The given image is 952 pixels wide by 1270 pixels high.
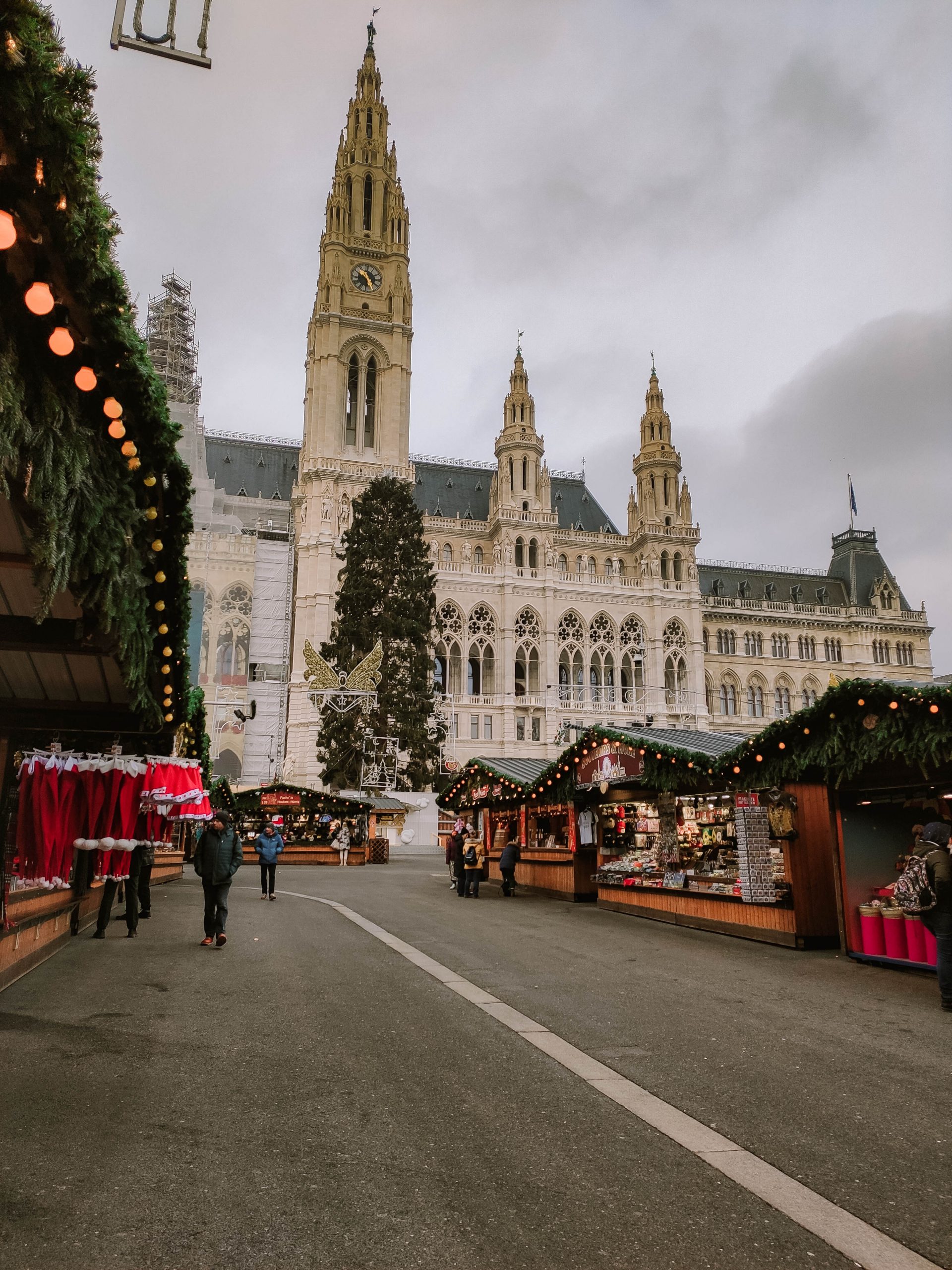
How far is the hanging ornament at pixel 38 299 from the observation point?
9.53 feet

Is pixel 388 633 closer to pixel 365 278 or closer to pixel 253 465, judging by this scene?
pixel 365 278

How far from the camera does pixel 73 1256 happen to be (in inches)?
122

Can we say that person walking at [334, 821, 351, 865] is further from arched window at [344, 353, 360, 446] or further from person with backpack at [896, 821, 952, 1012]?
arched window at [344, 353, 360, 446]

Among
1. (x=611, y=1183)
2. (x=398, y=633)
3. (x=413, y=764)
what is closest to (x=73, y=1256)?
(x=611, y=1183)

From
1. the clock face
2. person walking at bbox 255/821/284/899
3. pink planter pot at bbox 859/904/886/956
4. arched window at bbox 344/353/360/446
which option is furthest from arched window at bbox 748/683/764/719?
pink planter pot at bbox 859/904/886/956

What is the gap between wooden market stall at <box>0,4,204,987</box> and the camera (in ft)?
9.09

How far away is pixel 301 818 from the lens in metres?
33.6

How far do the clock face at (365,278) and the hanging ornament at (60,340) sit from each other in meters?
61.2

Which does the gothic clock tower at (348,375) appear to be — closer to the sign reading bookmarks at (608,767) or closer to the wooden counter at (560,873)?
the wooden counter at (560,873)

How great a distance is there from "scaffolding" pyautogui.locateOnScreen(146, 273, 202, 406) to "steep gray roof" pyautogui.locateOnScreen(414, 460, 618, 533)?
19.5 meters

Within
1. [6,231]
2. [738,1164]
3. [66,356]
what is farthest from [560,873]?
[6,231]

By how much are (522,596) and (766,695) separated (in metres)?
23.6

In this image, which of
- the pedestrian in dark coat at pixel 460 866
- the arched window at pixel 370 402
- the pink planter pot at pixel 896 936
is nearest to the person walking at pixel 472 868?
the pedestrian in dark coat at pixel 460 866

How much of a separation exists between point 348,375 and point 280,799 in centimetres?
3456
